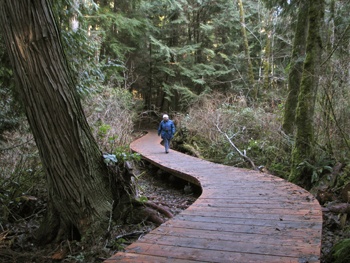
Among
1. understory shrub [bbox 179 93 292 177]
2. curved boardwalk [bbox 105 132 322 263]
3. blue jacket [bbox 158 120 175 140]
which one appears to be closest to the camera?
curved boardwalk [bbox 105 132 322 263]

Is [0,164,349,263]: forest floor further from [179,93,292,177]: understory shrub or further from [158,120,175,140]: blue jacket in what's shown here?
[158,120,175,140]: blue jacket

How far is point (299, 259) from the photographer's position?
2.67m

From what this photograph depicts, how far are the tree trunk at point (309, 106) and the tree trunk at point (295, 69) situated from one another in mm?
2224

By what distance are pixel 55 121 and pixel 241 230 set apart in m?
2.79

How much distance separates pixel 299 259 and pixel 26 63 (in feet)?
12.5

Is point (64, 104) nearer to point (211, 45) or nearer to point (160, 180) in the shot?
point (160, 180)

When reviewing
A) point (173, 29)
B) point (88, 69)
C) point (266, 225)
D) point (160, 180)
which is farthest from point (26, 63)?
point (173, 29)

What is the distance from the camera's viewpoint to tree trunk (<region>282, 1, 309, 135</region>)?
29.2 ft

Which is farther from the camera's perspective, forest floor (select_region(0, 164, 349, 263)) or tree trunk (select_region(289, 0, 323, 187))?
tree trunk (select_region(289, 0, 323, 187))

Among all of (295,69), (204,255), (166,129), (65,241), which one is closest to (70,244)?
(65,241)

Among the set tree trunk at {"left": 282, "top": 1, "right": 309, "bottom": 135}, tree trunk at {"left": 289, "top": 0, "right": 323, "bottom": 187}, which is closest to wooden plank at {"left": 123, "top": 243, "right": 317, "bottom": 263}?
tree trunk at {"left": 289, "top": 0, "right": 323, "bottom": 187}

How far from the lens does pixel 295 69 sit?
9.20 metres

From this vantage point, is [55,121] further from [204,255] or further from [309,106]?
[309,106]

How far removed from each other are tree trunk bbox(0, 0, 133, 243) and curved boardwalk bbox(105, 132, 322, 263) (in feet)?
4.27
